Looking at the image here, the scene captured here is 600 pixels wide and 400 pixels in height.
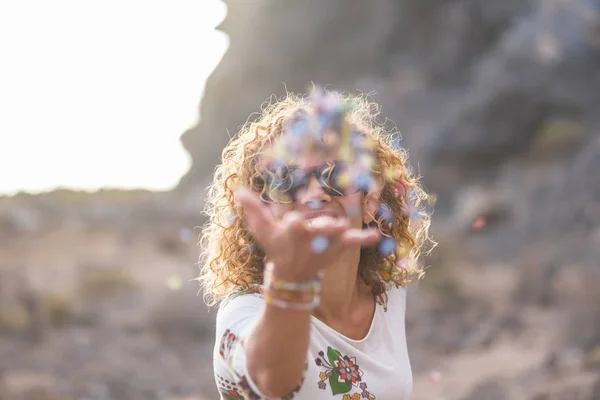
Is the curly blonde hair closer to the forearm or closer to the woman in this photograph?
the woman

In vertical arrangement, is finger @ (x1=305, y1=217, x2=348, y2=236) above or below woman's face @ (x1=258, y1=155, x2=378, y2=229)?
below

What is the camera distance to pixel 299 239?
1.25 m

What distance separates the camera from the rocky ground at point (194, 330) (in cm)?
710

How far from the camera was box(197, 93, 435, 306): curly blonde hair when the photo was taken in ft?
7.07

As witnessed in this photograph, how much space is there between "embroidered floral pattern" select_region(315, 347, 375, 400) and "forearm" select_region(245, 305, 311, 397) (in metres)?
0.45

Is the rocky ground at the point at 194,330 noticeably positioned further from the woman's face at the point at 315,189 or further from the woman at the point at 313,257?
the woman's face at the point at 315,189

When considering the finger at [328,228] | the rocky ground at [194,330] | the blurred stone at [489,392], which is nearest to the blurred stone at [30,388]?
the rocky ground at [194,330]

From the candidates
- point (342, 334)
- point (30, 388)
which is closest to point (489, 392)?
point (30, 388)

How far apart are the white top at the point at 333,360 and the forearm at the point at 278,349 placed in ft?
0.15

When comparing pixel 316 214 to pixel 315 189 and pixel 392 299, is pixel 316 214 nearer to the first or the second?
pixel 315 189

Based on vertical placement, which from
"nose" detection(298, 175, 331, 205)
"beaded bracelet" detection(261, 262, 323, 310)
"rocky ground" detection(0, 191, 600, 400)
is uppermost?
"rocky ground" detection(0, 191, 600, 400)

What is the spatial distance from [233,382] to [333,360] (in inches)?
13.7

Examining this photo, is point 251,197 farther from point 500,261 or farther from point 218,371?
point 500,261

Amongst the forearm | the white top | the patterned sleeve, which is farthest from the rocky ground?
the forearm
